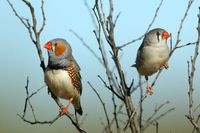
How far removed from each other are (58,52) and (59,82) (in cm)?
38

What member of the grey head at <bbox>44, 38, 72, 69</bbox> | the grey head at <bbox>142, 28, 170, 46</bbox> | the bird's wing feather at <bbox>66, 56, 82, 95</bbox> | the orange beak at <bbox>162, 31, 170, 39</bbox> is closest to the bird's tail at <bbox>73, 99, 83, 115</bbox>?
the bird's wing feather at <bbox>66, 56, 82, 95</bbox>

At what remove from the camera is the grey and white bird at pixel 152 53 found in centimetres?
479

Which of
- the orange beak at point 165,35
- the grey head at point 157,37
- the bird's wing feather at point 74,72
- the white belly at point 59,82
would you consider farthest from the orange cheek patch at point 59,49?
the orange beak at point 165,35

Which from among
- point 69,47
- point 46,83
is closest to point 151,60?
point 69,47

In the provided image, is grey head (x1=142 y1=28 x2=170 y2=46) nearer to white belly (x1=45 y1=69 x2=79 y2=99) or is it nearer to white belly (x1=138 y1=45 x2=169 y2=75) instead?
white belly (x1=138 y1=45 x2=169 y2=75)

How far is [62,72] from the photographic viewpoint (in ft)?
14.1

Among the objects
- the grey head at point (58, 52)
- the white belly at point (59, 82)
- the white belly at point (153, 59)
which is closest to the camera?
the white belly at point (59, 82)

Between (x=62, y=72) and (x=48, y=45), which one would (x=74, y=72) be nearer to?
(x=62, y=72)

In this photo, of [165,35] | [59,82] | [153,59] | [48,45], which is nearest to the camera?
[59,82]

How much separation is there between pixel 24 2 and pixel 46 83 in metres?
1.09

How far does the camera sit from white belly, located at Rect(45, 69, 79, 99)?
413cm

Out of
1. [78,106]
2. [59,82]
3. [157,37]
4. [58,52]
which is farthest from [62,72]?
[157,37]

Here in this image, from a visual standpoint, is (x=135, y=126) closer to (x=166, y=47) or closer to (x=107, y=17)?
(x=107, y=17)

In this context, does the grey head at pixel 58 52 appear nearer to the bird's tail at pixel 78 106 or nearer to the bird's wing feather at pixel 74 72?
the bird's wing feather at pixel 74 72
